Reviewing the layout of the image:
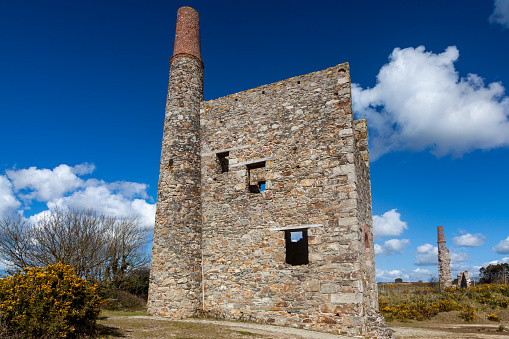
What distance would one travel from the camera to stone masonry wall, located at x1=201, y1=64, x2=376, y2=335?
34.9 ft

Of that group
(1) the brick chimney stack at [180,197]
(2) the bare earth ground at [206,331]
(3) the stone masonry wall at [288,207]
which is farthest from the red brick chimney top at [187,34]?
(2) the bare earth ground at [206,331]

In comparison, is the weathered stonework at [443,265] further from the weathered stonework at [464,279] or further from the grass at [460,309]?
the grass at [460,309]

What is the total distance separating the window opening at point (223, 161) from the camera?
13.9m

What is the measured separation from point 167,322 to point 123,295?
29.2 ft

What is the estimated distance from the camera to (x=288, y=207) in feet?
38.6

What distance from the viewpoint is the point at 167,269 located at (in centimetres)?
1252

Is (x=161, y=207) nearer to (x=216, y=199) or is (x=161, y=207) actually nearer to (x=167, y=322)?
(x=216, y=199)

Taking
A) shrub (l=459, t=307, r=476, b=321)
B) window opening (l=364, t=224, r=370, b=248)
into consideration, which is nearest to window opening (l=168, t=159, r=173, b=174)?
window opening (l=364, t=224, r=370, b=248)

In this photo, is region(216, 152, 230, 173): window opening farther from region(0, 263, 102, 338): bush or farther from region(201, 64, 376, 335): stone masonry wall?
region(0, 263, 102, 338): bush

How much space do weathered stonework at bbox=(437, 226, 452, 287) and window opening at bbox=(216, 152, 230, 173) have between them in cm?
2411

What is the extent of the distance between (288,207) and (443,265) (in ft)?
80.7

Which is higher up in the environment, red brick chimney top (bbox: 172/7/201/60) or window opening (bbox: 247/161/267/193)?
red brick chimney top (bbox: 172/7/201/60)

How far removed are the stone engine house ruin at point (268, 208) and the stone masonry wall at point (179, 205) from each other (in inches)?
1.5

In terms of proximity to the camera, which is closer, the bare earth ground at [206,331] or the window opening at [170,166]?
the bare earth ground at [206,331]
